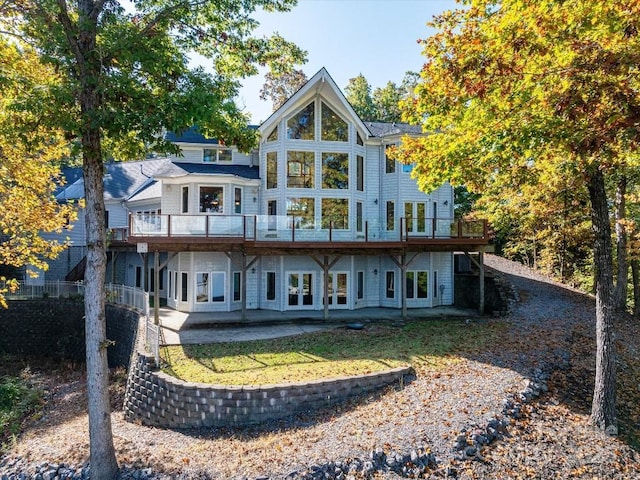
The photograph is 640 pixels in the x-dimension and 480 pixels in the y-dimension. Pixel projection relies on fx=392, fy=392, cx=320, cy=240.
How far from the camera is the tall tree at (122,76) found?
6.71 m

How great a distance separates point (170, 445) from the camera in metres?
8.60

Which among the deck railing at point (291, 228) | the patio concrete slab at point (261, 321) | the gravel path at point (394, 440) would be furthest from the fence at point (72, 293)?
the gravel path at point (394, 440)

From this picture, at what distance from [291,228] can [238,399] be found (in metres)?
8.99

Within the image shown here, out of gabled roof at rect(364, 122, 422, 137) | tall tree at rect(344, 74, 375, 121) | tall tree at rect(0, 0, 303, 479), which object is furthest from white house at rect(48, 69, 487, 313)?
tall tree at rect(344, 74, 375, 121)

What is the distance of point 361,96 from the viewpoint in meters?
42.4

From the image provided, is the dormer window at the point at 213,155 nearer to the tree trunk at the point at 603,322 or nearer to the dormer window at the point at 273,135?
the dormer window at the point at 273,135

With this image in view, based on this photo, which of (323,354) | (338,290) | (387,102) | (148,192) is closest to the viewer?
(323,354)

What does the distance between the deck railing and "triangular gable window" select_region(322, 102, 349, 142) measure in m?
3.97

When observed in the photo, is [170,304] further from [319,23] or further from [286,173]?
[319,23]

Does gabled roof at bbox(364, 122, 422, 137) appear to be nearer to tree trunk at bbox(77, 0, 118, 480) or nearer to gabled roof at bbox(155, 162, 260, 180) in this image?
gabled roof at bbox(155, 162, 260, 180)

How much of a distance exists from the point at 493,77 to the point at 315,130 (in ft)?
41.0

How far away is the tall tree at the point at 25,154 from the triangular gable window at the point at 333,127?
1096 cm

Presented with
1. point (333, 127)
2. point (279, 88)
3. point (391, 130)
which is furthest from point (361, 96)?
point (333, 127)

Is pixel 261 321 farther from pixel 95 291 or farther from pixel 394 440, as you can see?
pixel 394 440
